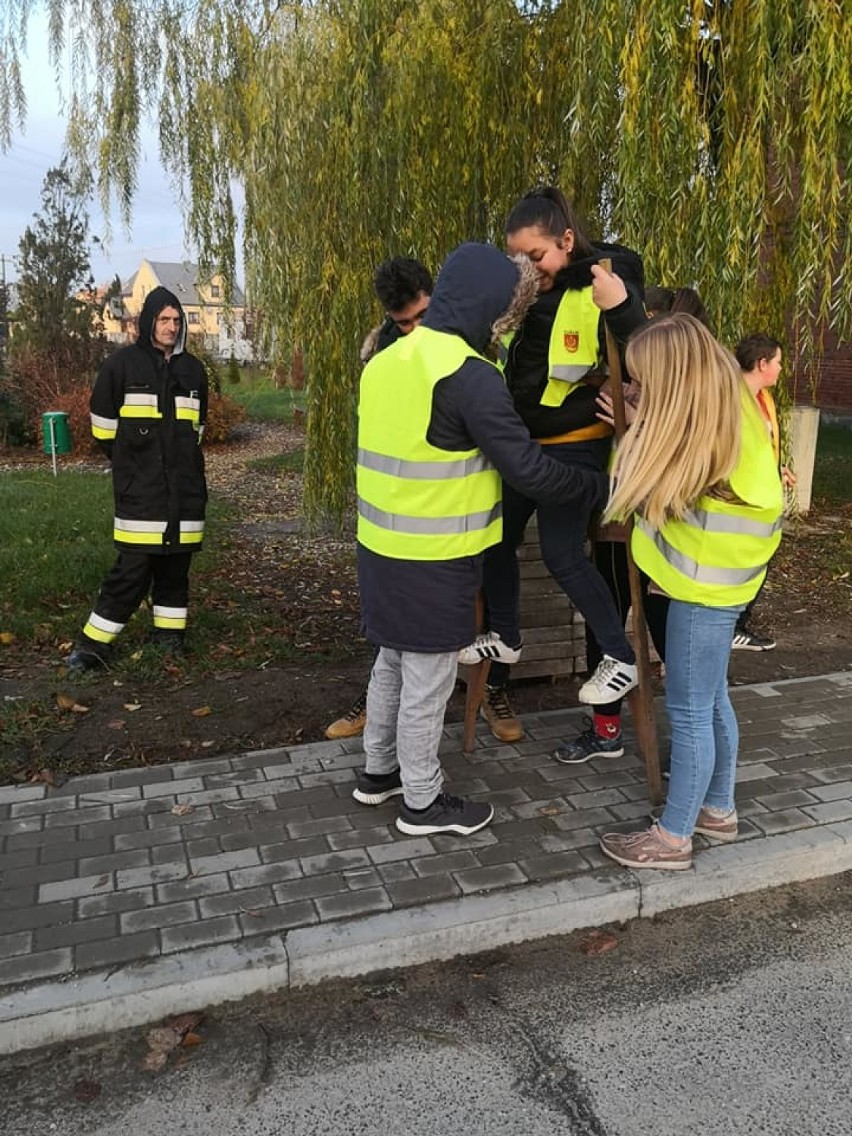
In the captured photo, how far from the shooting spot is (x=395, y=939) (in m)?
3.00

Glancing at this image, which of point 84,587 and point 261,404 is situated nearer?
point 84,587

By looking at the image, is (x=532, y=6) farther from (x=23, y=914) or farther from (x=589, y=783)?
(x=23, y=914)

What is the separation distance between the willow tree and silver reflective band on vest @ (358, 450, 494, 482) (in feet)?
6.86

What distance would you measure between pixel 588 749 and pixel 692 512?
151 centimetres

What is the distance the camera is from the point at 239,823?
367cm

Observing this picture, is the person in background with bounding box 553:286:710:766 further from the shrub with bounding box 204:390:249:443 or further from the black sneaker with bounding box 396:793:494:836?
the shrub with bounding box 204:390:249:443

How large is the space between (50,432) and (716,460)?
11.8m

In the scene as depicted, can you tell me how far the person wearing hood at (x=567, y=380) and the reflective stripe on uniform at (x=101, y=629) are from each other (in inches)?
93.7

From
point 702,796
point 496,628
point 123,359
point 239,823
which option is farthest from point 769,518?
point 123,359

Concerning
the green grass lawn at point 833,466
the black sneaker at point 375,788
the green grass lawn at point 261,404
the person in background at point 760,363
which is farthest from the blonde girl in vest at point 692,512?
the green grass lawn at point 261,404

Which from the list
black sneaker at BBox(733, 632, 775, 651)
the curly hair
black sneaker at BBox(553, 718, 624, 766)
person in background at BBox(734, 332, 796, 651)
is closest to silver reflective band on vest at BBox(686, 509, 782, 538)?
black sneaker at BBox(553, 718, 624, 766)

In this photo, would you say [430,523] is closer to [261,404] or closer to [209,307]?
[209,307]

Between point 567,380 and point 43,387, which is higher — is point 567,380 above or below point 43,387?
above

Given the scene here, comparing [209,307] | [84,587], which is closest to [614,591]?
[84,587]
